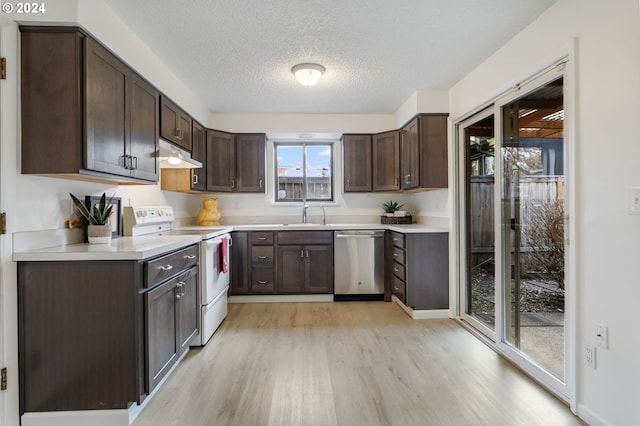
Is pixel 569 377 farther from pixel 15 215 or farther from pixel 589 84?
pixel 15 215

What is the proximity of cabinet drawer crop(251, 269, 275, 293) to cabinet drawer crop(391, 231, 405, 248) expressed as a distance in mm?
1576

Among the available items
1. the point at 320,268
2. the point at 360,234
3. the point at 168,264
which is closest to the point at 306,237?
the point at 320,268

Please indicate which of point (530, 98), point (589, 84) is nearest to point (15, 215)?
point (589, 84)

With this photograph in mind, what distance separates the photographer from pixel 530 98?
221cm

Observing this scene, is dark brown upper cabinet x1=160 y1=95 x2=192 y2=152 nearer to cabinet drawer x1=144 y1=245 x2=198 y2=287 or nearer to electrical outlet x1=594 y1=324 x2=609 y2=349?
cabinet drawer x1=144 y1=245 x2=198 y2=287

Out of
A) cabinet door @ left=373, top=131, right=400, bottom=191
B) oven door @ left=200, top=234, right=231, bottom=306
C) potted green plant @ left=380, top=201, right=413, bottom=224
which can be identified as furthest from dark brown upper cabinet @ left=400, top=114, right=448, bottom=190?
oven door @ left=200, top=234, right=231, bottom=306

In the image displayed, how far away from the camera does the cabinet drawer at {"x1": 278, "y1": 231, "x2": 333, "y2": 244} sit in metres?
3.81

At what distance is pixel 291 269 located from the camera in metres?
3.82

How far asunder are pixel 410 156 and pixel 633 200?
2309mm

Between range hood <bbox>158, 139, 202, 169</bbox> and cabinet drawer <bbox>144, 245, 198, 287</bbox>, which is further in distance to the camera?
range hood <bbox>158, 139, 202, 169</bbox>

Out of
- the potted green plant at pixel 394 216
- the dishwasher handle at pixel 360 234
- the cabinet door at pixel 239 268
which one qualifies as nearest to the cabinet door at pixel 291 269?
the cabinet door at pixel 239 268

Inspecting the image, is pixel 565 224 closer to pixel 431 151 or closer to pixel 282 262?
pixel 431 151

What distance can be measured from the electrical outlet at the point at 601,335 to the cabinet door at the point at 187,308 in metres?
2.54

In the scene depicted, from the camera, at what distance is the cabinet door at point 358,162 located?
4223 millimetres
